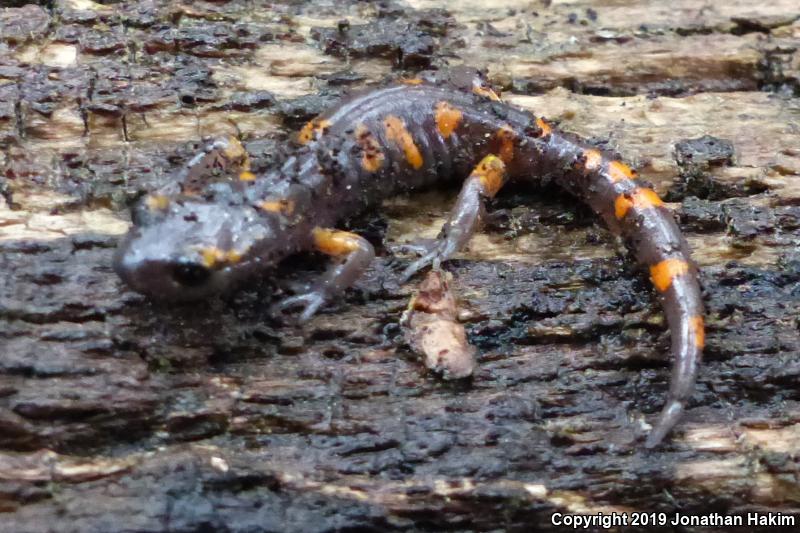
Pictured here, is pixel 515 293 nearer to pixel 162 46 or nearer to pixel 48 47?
pixel 162 46

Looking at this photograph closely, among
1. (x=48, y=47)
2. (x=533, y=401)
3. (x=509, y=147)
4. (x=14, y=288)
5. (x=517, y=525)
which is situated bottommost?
(x=517, y=525)

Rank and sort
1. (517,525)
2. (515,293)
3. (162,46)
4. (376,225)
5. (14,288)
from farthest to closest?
(162,46)
(376,225)
(515,293)
(14,288)
(517,525)

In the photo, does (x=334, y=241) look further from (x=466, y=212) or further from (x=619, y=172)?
(x=619, y=172)

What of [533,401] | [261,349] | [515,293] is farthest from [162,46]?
[533,401]

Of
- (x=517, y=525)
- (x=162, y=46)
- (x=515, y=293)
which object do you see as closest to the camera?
(x=517, y=525)

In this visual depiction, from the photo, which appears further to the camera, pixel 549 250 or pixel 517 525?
pixel 549 250

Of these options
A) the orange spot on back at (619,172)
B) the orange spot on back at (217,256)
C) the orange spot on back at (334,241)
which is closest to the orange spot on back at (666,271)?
the orange spot on back at (619,172)

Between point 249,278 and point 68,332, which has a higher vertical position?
point 249,278
